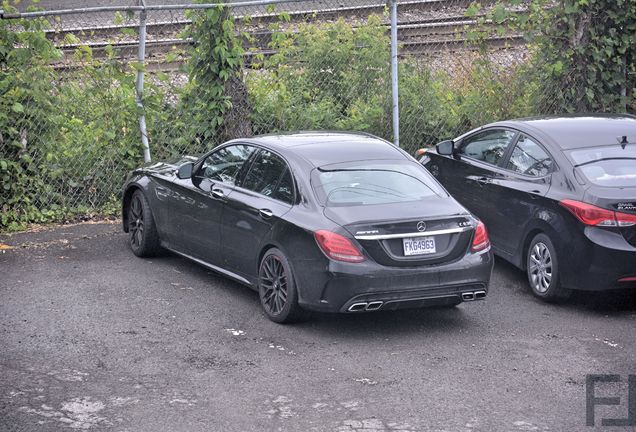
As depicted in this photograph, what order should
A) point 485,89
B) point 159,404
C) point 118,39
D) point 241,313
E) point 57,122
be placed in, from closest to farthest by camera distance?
point 159,404 < point 241,313 < point 57,122 < point 485,89 < point 118,39

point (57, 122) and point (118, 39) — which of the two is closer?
point (57, 122)

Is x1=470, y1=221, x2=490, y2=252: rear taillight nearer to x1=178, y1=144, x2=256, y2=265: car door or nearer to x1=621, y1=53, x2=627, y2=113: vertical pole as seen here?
x1=178, y1=144, x2=256, y2=265: car door

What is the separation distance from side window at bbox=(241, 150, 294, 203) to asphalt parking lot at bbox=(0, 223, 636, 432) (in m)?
1.03

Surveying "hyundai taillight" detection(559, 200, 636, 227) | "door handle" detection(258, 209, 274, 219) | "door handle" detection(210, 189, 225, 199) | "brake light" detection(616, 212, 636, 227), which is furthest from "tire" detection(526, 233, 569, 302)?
"door handle" detection(210, 189, 225, 199)

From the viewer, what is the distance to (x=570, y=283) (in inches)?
365

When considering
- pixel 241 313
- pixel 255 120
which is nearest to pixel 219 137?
pixel 255 120

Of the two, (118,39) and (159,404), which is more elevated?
(118,39)

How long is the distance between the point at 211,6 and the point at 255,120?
1.65 m

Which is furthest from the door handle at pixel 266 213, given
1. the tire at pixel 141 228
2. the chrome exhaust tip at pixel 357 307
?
the tire at pixel 141 228

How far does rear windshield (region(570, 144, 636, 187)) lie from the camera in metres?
9.36

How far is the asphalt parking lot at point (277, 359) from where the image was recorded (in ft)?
22.2

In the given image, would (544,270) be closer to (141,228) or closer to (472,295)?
(472,295)

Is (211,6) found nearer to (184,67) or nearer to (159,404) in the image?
(184,67)

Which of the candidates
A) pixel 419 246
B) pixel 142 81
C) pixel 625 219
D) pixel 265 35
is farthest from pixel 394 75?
pixel 419 246
